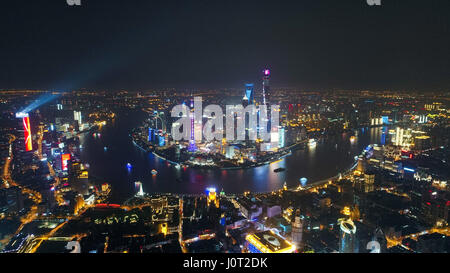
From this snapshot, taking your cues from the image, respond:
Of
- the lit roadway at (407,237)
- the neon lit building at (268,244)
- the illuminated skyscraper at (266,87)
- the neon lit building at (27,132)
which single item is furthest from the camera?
the illuminated skyscraper at (266,87)

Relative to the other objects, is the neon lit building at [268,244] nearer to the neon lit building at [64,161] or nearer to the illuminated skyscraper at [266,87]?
the neon lit building at [64,161]

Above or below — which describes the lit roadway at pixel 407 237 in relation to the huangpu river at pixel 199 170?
below

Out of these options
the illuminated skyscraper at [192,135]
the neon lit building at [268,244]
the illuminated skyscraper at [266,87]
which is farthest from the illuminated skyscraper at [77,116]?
the neon lit building at [268,244]

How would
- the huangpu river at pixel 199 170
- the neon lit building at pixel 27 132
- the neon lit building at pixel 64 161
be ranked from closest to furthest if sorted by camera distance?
the huangpu river at pixel 199 170
the neon lit building at pixel 64 161
the neon lit building at pixel 27 132

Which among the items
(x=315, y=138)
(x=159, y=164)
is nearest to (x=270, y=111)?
(x=315, y=138)

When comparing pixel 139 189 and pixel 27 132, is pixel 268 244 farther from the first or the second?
pixel 27 132

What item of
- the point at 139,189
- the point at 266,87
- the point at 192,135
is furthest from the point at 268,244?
the point at 266,87
